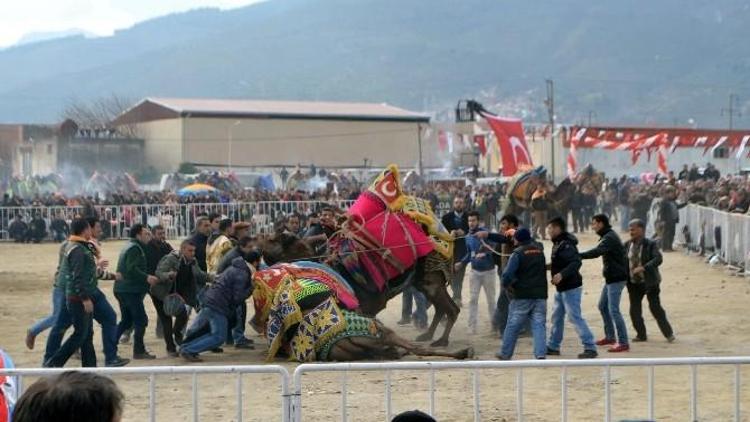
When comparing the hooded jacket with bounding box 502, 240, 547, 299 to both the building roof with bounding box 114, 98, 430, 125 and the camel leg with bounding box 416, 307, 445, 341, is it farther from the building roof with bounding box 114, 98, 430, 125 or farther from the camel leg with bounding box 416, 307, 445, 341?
the building roof with bounding box 114, 98, 430, 125

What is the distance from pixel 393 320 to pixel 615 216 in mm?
28977

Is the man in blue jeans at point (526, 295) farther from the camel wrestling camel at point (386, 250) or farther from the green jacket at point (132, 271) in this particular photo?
the green jacket at point (132, 271)

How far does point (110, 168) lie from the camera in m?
74.4

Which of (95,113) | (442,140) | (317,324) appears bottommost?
(317,324)

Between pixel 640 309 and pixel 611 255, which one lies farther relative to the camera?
pixel 640 309

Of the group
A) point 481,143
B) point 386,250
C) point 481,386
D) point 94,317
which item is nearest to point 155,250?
point 94,317

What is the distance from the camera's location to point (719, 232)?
84.2ft

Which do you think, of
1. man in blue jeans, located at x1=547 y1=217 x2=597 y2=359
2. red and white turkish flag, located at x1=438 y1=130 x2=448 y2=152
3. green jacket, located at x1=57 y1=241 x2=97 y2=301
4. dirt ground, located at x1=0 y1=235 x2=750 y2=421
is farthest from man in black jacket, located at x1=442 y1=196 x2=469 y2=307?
red and white turkish flag, located at x1=438 y1=130 x2=448 y2=152

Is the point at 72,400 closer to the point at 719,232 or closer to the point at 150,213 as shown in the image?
the point at 719,232

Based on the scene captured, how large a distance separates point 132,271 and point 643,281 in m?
5.86

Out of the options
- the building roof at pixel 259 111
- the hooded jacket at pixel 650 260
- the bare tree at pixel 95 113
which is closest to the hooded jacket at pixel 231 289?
the hooded jacket at pixel 650 260

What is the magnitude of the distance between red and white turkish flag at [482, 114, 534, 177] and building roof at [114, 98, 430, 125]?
3853 cm

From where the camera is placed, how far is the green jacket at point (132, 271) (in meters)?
13.3

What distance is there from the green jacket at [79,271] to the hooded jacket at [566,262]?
4.71m
